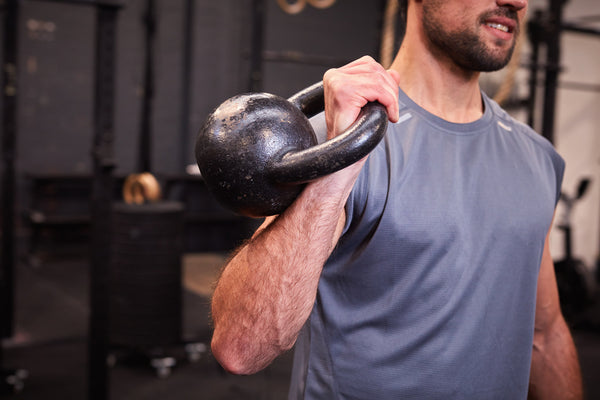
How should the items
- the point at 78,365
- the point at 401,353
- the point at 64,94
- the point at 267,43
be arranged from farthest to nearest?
1. the point at 267,43
2. the point at 64,94
3. the point at 78,365
4. the point at 401,353

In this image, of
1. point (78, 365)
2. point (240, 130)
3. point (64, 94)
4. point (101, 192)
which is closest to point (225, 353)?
point (240, 130)

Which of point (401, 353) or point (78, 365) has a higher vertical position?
point (401, 353)

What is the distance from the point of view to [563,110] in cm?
643

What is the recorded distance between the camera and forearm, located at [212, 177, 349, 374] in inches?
28.3

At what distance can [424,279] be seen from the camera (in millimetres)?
922

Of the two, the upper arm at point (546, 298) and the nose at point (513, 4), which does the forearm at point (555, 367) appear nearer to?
the upper arm at point (546, 298)

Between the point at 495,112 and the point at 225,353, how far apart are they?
27.5 inches

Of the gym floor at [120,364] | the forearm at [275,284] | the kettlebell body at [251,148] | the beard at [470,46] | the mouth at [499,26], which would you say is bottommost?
the gym floor at [120,364]

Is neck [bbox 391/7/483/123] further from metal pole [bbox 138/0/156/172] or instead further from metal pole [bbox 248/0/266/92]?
metal pole [bbox 138/0/156/172]

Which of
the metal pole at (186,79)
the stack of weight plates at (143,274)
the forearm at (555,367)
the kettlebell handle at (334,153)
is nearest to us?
the kettlebell handle at (334,153)

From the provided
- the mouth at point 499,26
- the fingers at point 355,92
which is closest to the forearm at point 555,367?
the mouth at point 499,26

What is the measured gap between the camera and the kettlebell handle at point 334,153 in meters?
0.57

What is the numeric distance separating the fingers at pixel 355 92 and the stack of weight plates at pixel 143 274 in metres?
2.69

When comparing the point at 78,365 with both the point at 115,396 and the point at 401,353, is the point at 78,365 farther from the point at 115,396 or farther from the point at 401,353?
the point at 401,353
